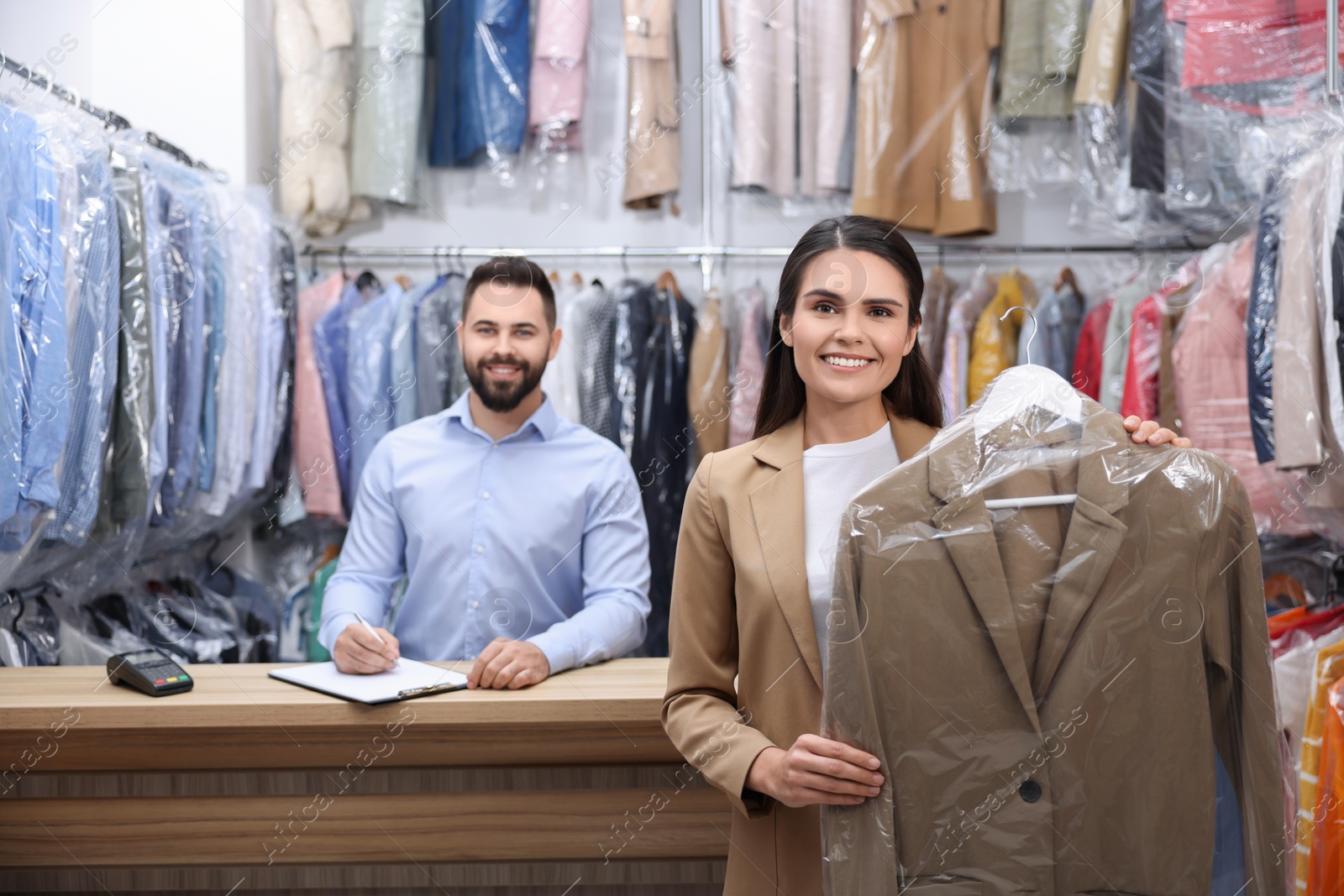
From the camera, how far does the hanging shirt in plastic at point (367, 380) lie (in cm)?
328

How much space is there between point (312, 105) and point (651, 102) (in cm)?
117

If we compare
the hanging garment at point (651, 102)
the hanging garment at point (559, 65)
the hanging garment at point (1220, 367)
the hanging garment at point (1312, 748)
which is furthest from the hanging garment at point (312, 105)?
the hanging garment at point (1312, 748)

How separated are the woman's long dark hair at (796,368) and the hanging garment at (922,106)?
6.54ft

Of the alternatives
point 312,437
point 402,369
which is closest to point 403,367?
point 402,369

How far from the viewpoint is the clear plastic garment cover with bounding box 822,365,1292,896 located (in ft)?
3.42

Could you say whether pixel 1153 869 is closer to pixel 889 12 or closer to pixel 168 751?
pixel 168 751

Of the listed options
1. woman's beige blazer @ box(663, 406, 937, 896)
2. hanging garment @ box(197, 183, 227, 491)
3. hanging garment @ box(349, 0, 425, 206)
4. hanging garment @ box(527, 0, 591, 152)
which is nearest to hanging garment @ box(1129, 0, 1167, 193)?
hanging garment @ box(527, 0, 591, 152)

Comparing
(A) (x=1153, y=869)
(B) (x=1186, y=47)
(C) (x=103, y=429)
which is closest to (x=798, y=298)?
(A) (x=1153, y=869)

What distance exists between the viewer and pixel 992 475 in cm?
110

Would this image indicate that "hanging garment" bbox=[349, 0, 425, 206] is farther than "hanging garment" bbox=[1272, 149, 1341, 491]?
Yes

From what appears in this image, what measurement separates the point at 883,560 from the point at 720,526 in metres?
0.25

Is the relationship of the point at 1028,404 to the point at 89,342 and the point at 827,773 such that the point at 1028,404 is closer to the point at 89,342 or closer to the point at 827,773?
the point at 827,773

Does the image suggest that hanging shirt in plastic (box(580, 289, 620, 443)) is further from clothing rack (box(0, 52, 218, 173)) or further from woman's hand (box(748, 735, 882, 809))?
woman's hand (box(748, 735, 882, 809))

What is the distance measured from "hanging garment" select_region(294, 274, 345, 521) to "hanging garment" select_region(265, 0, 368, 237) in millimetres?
497
